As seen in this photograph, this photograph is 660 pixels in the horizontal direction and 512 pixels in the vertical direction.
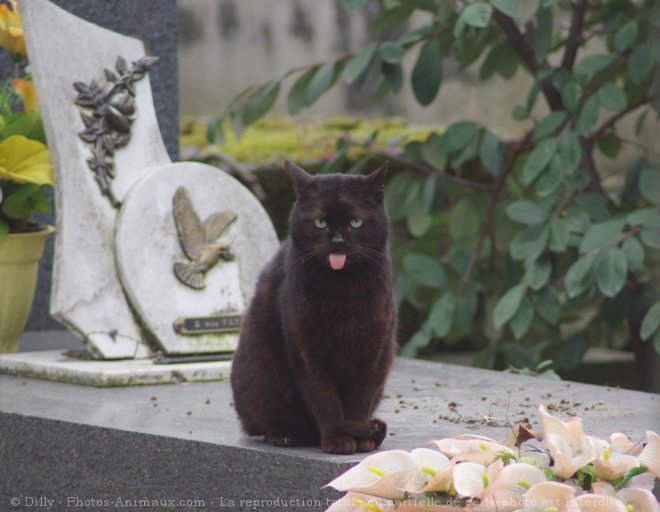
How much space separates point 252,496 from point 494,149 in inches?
83.5

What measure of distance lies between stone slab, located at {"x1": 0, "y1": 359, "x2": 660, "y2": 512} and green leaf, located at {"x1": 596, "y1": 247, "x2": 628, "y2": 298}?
47 cm

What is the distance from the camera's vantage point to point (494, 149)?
392cm

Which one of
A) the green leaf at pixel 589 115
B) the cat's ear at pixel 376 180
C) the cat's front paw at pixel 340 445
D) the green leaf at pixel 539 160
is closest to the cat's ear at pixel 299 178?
the cat's ear at pixel 376 180

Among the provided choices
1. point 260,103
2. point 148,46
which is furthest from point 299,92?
point 148,46

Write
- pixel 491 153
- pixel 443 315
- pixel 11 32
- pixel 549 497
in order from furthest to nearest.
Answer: pixel 491 153, pixel 443 315, pixel 11 32, pixel 549 497

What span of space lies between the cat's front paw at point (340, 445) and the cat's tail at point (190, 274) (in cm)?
116

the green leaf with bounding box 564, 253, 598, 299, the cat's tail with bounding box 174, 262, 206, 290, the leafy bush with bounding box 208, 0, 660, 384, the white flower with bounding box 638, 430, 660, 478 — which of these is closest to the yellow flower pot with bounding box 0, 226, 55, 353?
the cat's tail with bounding box 174, 262, 206, 290

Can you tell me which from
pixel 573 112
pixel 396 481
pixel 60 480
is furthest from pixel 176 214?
pixel 396 481

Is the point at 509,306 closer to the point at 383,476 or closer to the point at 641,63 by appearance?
the point at 641,63

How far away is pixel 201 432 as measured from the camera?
2283 millimetres

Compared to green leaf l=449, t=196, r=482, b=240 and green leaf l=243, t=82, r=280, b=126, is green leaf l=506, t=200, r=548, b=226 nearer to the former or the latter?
green leaf l=449, t=196, r=482, b=240

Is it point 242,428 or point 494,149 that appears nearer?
point 242,428

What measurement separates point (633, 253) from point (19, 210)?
1767 mm

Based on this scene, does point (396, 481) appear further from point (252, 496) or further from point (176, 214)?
point (176, 214)
